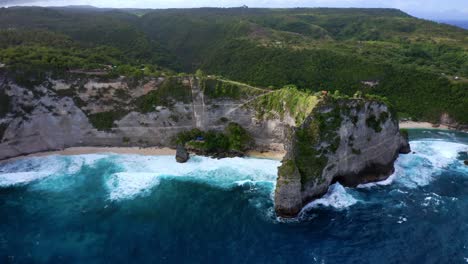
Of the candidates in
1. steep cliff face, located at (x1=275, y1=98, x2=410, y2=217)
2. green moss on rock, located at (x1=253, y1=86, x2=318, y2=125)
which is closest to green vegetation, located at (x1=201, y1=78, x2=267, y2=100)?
green moss on rock, located at (x1=253, y1=86, x2=318, y2=125)

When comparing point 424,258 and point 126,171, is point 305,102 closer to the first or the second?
point 424,258

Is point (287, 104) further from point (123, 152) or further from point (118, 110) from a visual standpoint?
point (118, 110)

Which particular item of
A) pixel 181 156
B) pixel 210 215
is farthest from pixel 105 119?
pixel 210 215

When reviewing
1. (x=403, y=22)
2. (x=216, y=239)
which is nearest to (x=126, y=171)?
(x=216, y=239)

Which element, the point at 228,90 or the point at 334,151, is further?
the point at 228,90

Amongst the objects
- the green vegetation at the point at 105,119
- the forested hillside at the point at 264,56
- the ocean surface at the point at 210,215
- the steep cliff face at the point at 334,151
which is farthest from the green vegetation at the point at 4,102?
the steep cliff face at the point at 334,151
